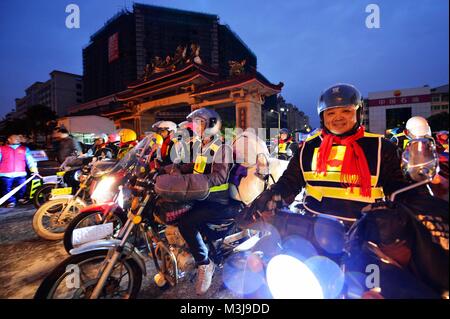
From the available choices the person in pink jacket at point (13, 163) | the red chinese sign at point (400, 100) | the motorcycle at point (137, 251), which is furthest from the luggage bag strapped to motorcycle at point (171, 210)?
the red chinese sign at point (400, 100)

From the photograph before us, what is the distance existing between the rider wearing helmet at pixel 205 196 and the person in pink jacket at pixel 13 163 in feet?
18.3

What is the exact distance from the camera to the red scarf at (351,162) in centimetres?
168

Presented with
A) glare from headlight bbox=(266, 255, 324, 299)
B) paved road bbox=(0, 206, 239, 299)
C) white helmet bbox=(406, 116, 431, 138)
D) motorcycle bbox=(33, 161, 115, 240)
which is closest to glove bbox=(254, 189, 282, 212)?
glare from headlight bbox=(266, 255, 324, 299)

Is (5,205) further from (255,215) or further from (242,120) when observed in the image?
(242,120)

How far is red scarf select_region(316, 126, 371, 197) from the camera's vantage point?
168 cm

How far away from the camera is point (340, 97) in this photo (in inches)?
72.1

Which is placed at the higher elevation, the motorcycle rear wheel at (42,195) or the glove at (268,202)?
the glove at (268,202)

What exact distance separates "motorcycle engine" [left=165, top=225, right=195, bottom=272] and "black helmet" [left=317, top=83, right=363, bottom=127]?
1.87 m

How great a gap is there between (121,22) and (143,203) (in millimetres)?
53710

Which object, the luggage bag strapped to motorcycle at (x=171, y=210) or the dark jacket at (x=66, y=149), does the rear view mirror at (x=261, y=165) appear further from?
the dark jacket at (x=66, y=149)

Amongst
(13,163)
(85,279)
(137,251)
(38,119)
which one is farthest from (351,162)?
(38,119)

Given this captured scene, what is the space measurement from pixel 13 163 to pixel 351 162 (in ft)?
24.5

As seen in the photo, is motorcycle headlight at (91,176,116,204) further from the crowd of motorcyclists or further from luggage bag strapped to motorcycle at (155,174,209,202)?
luggage bag strapped to motorcycle at (155,174,209,202)
